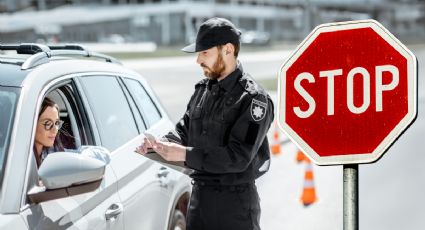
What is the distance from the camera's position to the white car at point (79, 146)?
2.82 metres

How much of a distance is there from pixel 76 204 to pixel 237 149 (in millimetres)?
803

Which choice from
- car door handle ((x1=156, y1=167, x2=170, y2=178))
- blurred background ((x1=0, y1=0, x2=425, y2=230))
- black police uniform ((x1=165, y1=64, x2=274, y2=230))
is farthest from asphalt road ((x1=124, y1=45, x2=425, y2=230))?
black police uniform ((x1=165, y1=64, x2=274, y2=230))

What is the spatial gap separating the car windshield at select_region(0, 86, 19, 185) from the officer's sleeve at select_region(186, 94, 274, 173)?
2.77 ft

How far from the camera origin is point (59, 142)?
3.74 meters

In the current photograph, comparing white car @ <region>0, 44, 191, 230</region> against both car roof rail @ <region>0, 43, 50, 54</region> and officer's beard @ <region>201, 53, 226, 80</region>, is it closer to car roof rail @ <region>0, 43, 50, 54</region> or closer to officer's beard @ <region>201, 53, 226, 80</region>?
car roof rail @ <region>0, 43, 50, 54</region>

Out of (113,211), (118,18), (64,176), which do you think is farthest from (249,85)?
(118,18)

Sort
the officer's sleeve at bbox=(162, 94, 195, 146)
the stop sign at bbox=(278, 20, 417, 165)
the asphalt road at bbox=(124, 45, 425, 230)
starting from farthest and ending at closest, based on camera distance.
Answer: the asphalt road at bbox=(124, 45, 425, 230) → the officer's sleeve at bbox=(162, 94, 195, 146) → the stop sign at bbox=(278, 20, 417, 165)

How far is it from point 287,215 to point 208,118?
4365mm

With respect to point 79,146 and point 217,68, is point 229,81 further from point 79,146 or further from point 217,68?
point 79,146

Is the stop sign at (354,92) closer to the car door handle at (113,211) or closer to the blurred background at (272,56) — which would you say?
the blurred background at (272,56)

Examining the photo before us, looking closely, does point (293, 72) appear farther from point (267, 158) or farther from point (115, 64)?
point (115, 64)

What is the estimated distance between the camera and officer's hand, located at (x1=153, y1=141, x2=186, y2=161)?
3.30m

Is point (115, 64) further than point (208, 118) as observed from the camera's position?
Yes

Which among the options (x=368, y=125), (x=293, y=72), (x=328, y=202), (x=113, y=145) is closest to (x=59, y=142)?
(x=113, y=145)
